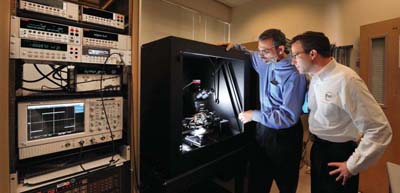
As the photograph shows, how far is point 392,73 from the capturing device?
2.12 metres

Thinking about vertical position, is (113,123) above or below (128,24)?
below

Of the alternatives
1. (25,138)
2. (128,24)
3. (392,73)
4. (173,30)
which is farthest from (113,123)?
(392,73)

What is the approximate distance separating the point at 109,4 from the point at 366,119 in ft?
5.86

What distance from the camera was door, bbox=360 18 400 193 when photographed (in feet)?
6.92

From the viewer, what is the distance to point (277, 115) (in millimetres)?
1476

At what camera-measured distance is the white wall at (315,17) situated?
8.26ft

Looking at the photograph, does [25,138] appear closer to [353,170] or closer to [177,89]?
[177,89]

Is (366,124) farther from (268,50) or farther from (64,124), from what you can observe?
(64,124)

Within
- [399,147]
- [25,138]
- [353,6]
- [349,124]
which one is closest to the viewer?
[25,138]

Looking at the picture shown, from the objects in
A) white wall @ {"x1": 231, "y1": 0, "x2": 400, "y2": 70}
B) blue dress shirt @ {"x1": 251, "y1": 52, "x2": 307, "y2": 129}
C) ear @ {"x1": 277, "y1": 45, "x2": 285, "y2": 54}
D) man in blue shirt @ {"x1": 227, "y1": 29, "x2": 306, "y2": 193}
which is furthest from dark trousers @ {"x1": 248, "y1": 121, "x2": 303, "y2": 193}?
white wall @ {"x1": 231, "y1": 0, "x2": 400, "y2": 70}

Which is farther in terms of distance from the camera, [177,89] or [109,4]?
[109,4]

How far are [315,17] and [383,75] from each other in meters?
1.23

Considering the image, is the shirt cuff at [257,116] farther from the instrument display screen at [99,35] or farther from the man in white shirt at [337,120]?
the instrument display screen at [99,35]

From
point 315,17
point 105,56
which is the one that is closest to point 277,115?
point 105,56
